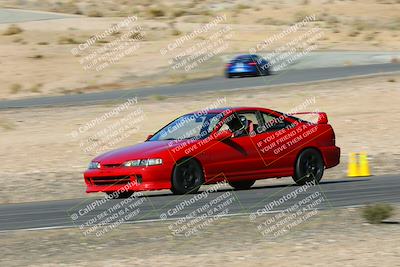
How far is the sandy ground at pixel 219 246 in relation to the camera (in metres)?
9.91

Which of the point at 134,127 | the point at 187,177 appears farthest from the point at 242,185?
the point at 134,127

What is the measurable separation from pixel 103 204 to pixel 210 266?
6.05 metres

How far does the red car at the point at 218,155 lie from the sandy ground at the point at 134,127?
2376 mm

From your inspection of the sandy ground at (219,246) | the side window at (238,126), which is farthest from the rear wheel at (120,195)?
the sandy ground at (219,246)

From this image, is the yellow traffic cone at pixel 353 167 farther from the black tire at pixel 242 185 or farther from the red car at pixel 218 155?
the black tire at pixel 242 185

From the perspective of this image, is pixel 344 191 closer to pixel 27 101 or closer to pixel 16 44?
pixel 27 101

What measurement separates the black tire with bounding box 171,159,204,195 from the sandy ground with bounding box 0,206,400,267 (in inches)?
119

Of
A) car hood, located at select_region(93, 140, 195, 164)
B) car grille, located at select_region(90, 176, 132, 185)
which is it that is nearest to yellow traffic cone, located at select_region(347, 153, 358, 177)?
car hood, located at select_region(93, 140, 195, 164)

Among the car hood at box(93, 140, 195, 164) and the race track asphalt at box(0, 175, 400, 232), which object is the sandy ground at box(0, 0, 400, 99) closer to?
the race track asphalt at box(0, 175, 400, 232)

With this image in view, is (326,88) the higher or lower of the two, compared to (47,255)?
lower

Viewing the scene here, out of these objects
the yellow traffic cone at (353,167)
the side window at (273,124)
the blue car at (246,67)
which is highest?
the side window at (273,124)

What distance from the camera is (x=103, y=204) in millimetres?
15445

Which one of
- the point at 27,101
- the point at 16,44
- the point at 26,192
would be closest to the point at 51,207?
the point at 26,192

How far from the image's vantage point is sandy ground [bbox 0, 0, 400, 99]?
45500 millimetres
